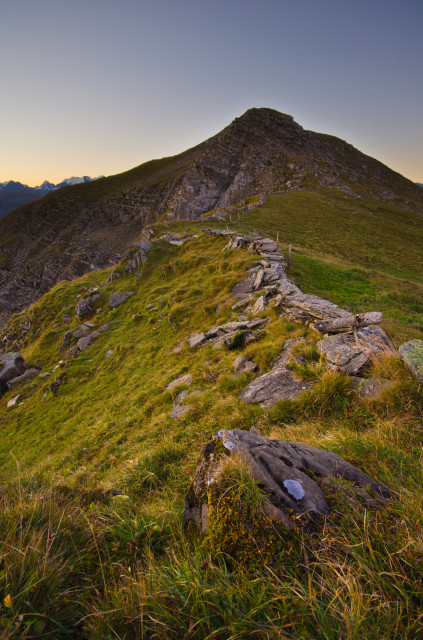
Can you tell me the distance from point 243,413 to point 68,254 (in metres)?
95.3

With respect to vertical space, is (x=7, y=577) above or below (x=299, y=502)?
Result: above

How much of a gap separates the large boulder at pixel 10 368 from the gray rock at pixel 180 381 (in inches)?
633

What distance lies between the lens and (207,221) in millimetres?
37688

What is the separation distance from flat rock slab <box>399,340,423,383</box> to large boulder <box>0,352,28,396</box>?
77.3 ft

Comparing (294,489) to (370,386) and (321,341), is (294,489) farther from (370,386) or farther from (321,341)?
(321,341)

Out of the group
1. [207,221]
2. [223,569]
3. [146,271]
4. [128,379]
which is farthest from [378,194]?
[223,569]

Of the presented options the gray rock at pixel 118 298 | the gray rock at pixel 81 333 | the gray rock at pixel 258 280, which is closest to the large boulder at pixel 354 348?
the gray rock at pixel 258 280

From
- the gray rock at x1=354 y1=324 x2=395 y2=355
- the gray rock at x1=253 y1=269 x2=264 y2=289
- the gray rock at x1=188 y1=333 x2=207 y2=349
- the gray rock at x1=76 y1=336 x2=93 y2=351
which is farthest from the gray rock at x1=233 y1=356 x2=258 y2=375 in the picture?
the gray rock at x1=76 y1=336 x2=93 y2=351

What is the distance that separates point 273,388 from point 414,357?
9.97 ft

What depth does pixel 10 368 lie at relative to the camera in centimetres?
1909

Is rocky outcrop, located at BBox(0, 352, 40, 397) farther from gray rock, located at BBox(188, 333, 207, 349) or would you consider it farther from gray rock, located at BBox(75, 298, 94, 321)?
gray rock, located at BBox(188, 333, 207, 349)

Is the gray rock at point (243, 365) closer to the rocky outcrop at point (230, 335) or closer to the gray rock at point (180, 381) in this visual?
the rocky outcrop at point (230, 335)

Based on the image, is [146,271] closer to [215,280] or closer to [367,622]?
[215,280]

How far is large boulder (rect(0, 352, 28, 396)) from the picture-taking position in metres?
18.5
